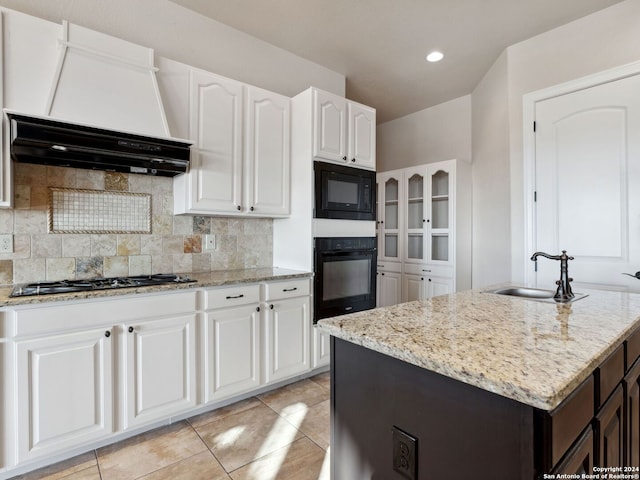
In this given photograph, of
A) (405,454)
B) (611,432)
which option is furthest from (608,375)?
(405,454)

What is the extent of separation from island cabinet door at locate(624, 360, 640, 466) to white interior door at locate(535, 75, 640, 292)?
4.19ft

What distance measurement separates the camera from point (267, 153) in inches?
109

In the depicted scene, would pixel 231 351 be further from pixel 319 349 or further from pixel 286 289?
pixel 319 349

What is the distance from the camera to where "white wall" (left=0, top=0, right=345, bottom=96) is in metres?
2.18

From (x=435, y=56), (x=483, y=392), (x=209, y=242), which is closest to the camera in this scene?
(x=483, y=392)

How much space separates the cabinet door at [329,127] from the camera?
2760 mm

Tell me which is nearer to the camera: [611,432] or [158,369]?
[611,432]

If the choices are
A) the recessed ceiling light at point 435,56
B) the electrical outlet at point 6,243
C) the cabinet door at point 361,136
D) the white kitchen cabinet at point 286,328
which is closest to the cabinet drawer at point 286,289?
the white kitchen cabinet at point 286,328

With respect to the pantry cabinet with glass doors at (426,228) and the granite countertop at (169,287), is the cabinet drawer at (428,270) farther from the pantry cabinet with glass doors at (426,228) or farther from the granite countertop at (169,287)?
the granite countertop at (169,287)

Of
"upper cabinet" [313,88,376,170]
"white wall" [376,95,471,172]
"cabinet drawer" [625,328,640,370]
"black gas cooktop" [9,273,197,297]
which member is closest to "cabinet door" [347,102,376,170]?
"upper cabinet" [313,88,376,170]

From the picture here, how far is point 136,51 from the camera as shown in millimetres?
2131

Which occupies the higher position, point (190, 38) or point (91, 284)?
point (190, 38)

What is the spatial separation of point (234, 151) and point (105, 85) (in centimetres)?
87

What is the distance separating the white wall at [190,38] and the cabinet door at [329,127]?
1.83ft
